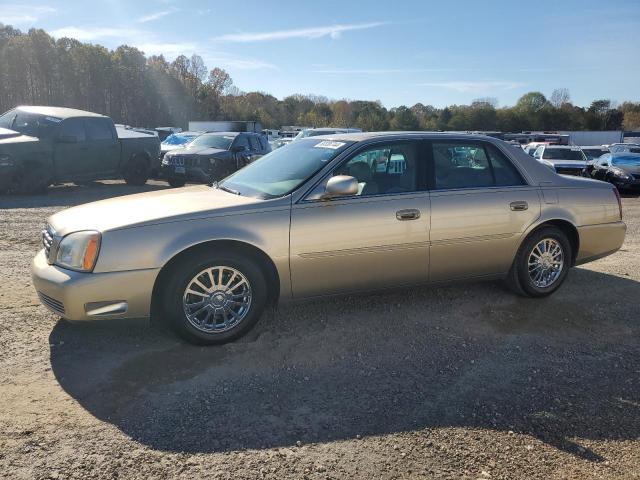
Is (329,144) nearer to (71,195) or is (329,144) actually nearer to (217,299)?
(217,299)

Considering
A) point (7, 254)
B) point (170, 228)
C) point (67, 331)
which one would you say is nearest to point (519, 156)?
point (170, 228)

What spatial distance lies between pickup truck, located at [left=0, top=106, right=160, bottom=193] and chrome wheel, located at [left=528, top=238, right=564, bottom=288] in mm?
10492

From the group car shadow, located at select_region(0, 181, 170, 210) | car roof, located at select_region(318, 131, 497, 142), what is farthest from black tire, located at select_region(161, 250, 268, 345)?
car shadow, located at select_region(0, 181, 170, 210)

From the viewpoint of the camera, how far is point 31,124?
12109 mm

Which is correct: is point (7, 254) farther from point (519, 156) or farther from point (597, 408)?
point (597, 408)

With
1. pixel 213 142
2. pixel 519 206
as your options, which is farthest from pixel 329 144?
pixel 213 142

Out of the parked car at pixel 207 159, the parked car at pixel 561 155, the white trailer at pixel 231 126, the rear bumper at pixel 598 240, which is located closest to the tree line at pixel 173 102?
the white trailer at pixel 231 126

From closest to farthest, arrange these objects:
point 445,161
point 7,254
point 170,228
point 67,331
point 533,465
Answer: point 533,465 < point 170,228 < point 67,331 < point 445,161 < point 7,254

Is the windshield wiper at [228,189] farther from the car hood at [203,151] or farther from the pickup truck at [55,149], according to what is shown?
the car hood at [203,151]

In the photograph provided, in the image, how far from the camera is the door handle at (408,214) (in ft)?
15.0

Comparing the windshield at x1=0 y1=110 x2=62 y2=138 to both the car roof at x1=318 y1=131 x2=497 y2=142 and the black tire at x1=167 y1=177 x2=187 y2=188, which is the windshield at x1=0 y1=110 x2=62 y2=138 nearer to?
the black tire at x1=167 y1=177 x2=187 y2=188

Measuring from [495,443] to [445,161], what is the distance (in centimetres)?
271

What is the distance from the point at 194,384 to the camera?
3.54 meters

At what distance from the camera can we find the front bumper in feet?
12.2
